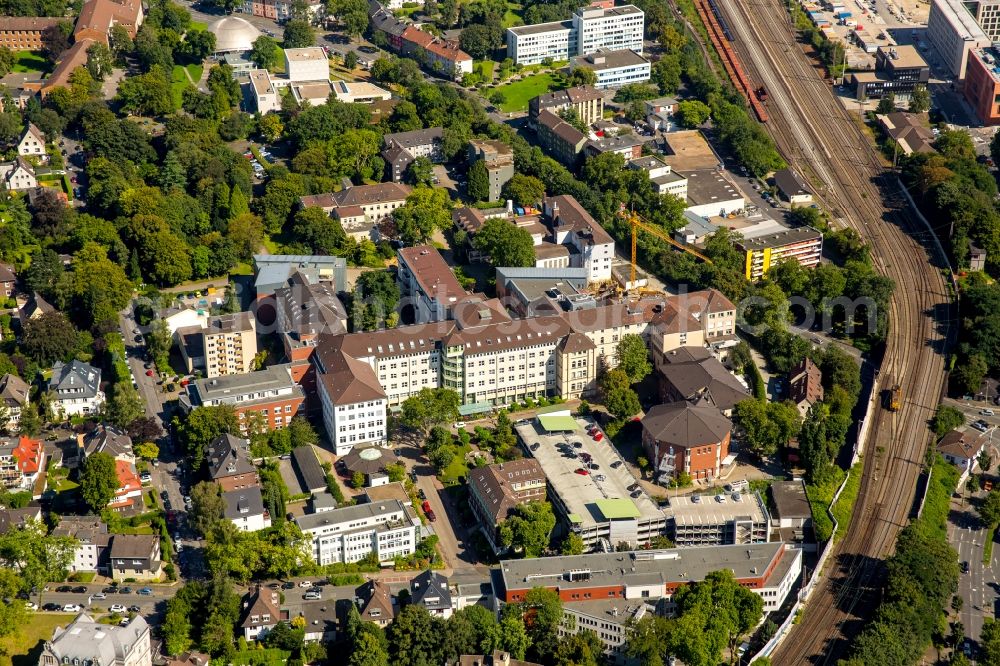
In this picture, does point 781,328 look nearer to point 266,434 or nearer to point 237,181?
point 266,434

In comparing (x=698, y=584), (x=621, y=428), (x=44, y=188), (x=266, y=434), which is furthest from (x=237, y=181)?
(x=698, y=584)

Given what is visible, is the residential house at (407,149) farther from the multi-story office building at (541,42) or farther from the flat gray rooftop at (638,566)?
the flat gray rooftop at (638,566)

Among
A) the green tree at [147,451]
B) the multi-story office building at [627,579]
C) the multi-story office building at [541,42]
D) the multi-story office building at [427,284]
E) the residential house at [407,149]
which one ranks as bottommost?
the multi-story office building at [627,579]

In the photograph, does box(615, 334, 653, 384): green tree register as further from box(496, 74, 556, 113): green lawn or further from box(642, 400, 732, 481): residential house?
box(496, 74, 556, 113): green lawn

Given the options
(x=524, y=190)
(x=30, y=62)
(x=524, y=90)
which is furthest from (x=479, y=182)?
(x=30, y=62)

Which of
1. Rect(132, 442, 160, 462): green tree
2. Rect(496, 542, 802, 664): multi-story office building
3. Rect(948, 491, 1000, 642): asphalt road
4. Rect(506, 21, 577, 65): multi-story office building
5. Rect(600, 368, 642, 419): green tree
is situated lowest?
Rect(948, 491, 1000, 642): asphalt road

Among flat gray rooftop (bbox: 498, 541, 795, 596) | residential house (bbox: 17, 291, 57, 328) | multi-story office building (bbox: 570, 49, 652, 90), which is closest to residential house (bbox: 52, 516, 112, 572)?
flat gray rooftop (bbox: 498, 541, 795, 596)

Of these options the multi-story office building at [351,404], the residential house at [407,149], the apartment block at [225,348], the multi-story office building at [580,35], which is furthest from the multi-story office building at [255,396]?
the multi-story office building at [580,35]
